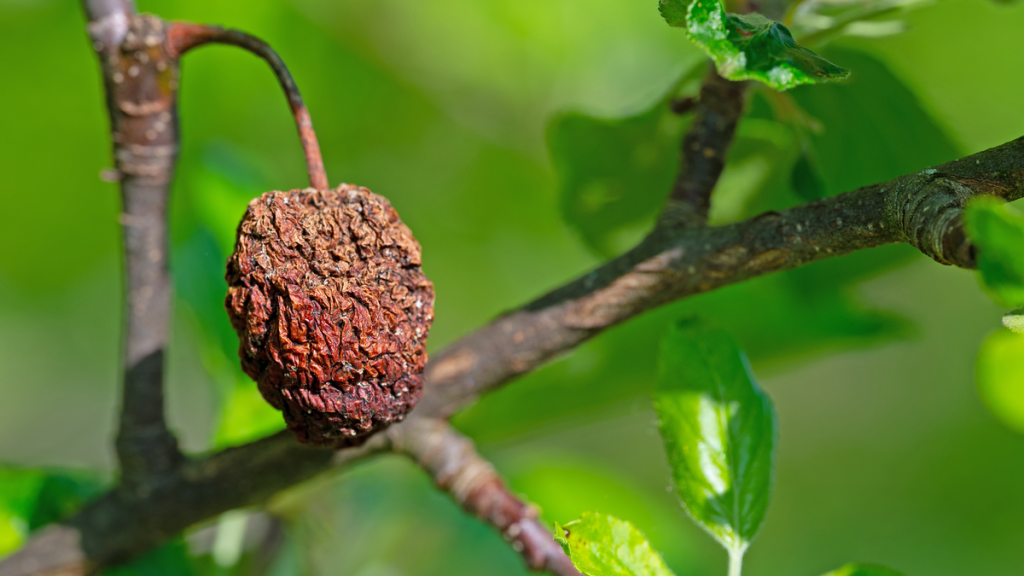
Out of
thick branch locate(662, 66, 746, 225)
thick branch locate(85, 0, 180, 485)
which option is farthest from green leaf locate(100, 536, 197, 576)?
thick branch locate(662, 66, 746, 225)

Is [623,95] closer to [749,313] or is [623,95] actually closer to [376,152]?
[376,152]

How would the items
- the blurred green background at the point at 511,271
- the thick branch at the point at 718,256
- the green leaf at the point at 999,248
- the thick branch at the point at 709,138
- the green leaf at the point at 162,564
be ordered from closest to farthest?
the green leaf at the point at 999,248
the thick branch at the point at 718,256
the thick branch at the point at 709,138
the green leaf at the point at 162,564
the blurred green background at the point at 511,271

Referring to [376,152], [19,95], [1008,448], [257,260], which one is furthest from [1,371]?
[1008,448]

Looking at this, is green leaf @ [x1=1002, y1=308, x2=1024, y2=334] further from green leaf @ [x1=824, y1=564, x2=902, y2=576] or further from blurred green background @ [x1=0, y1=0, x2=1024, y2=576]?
blurred green background @ [x1=0, y1=0, x2=1024, y2=576]

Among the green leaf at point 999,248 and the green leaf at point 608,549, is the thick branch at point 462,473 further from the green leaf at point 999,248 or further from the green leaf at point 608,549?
the green leaf at point 999,248

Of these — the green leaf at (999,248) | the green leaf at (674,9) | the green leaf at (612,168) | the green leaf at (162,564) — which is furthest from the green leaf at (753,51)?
the green leaf at (162,564)
